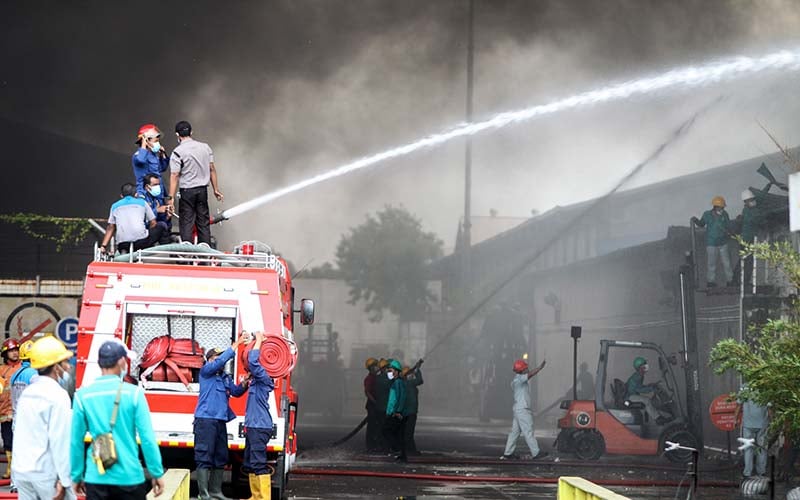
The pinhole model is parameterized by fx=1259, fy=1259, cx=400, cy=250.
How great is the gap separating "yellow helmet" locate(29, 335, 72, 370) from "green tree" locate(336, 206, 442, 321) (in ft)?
137

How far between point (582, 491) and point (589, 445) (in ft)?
39.5

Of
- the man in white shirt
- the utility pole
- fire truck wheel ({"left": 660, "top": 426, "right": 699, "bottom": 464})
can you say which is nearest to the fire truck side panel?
the man in white shirt

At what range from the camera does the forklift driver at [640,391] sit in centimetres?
2052

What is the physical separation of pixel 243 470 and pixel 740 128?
25.1m

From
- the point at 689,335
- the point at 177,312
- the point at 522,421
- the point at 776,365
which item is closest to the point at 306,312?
the point at 177,312

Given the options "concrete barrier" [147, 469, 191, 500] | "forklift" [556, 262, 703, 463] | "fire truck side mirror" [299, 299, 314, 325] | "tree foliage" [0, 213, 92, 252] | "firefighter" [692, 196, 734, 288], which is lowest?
"concrete barrier" [147, 469, 191, 500]

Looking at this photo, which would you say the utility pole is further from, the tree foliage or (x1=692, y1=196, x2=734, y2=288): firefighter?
(x1=692, y1=196, x2=734, y2=288): firefighter

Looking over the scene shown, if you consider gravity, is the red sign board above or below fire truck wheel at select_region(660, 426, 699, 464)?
above

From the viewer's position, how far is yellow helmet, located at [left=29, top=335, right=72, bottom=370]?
6969 mm

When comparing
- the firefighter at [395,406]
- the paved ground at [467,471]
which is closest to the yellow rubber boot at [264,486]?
the paved ground at [467,471]

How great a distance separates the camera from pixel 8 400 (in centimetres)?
1473

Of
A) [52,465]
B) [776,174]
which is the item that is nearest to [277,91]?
[776,174]

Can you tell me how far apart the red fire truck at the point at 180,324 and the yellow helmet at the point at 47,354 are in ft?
15.0

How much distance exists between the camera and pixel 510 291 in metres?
42.8
